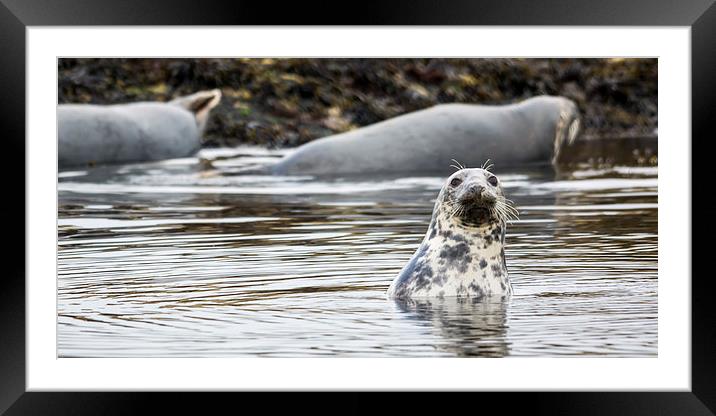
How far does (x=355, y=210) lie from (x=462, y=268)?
4177 millimetres

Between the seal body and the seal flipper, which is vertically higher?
the seal flipper

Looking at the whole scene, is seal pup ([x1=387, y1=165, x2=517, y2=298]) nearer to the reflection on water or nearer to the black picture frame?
Answer: the reflection on water

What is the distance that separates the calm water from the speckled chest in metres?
0.15

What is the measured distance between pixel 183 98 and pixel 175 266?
953 centimetres

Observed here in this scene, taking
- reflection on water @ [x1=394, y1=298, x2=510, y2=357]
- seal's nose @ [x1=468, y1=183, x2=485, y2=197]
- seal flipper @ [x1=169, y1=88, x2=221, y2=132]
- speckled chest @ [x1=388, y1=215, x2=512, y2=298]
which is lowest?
reflection on water @ [x1=394, y1=298, x2=510, y2=357]

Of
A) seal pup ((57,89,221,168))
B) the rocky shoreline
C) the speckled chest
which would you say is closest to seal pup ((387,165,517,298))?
the speckled chest

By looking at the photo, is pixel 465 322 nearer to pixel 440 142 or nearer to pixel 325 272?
pixel 325 272

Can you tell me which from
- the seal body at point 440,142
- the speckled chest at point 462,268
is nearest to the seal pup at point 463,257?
the speckled chest at point 462,268

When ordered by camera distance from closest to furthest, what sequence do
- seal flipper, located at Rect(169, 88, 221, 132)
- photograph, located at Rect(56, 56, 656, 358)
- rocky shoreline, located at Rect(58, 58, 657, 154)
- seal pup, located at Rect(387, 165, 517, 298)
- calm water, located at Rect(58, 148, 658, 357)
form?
calm water, located at Rect(58, 148, 658, 357), photograph, located at Rect(56, 56, 656, 358), seal pup, located at Rect(387, 165, 517, 298), seal flipper, located at Rect(169, 88, 221, 132), rocky shoreline, located at Rect(58, 58, 657, 154)

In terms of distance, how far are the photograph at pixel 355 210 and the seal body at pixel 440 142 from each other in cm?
2

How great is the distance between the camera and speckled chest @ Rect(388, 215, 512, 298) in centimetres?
857
